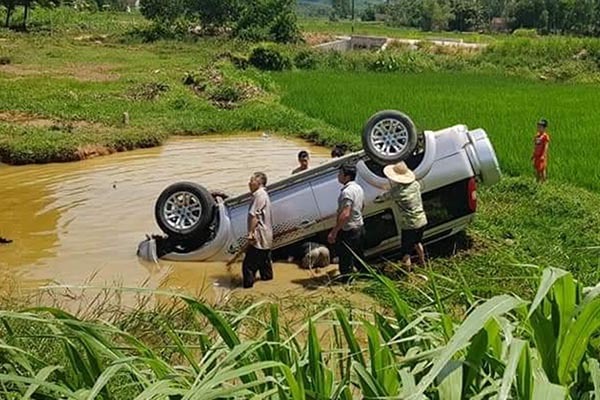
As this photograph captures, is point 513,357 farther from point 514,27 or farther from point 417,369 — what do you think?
point 514,27

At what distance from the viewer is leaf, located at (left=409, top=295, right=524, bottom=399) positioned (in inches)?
70.9

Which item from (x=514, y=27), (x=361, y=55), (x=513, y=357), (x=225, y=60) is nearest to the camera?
(x=513, y=357)

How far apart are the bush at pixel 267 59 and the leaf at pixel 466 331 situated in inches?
1419

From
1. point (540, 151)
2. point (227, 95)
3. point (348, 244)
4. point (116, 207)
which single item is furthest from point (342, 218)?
point (227, 95)

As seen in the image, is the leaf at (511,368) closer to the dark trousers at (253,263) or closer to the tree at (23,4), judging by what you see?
the dark trousers at (253,263)

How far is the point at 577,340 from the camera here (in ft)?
7.16

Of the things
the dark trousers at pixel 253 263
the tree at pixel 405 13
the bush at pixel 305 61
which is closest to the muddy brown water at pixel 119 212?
the dark trousers at pixel 253 263

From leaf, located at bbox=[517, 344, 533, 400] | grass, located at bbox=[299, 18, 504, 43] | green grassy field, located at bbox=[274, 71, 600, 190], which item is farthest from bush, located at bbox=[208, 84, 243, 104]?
grass, located at bbox=[299, 18, 504, 43]

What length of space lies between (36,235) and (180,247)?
250cm

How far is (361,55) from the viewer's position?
1613 inches

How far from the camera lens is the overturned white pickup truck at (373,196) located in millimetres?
8789

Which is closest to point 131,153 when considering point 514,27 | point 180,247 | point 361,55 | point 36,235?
point 36,235

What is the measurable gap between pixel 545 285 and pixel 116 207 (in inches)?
429

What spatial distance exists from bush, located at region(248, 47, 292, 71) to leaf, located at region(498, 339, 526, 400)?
118 feet
